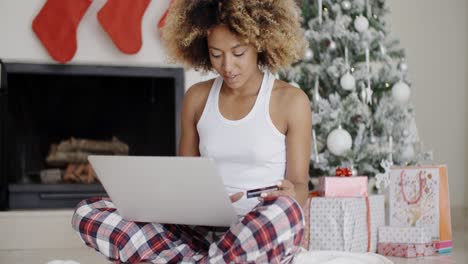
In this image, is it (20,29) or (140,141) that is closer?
(20,29)

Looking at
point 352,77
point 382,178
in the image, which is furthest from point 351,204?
point 352,77

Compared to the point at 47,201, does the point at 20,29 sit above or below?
above

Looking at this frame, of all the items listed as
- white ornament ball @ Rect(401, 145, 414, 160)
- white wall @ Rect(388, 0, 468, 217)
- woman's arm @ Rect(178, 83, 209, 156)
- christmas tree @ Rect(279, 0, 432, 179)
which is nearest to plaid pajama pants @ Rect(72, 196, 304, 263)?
woman's arm @ Rect(178, 83, 209, 156)

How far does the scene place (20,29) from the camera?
281 centimetres

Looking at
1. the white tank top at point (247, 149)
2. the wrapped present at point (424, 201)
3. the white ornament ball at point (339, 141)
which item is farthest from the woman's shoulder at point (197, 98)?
the wrapped present at point (424, 201)

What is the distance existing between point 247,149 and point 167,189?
321 millimetres

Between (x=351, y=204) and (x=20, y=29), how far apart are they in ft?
4.63

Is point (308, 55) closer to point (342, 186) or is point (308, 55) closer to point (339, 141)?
point (339, 141)

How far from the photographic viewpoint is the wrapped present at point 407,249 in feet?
8.07

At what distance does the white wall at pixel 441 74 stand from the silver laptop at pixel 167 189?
Answer: 2.15 metres

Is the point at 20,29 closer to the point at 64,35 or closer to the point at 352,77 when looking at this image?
the point at 64,35

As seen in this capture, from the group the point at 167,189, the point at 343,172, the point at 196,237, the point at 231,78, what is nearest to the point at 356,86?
the point at 343,172

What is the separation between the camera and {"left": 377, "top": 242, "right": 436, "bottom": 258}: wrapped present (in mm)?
2459

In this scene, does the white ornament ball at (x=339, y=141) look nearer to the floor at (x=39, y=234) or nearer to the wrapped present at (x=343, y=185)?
the wrapped present at (x=343, y=185)
